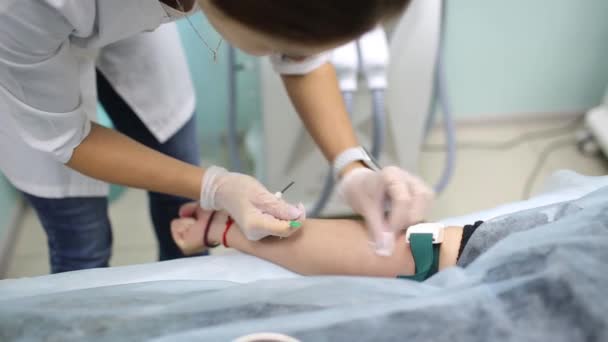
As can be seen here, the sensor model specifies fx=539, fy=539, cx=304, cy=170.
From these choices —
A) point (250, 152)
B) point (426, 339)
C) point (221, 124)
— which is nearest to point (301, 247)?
point (426, 339)

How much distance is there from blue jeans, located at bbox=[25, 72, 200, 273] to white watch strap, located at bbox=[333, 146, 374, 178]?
0.37 metres

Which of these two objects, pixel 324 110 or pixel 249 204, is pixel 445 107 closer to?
pixel 324 110

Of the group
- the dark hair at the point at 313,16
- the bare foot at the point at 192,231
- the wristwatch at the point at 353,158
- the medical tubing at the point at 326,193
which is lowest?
the medical tubing at the point at 326,193

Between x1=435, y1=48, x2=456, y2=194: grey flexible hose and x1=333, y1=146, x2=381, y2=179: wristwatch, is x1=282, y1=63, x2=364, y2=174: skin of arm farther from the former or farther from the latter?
x1=435, y1=48, x2=456, y2=194: grey flexible hose

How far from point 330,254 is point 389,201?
130 mm

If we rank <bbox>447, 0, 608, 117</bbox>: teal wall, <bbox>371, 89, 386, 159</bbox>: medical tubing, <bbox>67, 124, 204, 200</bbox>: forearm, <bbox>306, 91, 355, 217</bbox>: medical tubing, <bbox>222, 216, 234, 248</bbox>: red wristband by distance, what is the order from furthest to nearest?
1. <bbox>447, 0, 608, 117</bbox>: teal wall
2. <bbox>306, 91, 355, 217</bbox>: medical tubing
3. <bbox>371, 89, 386, 159</bbox>: medical tubing
4. <bbox>222, 216, 234, 248</bbox>: red wristband
5. <bbox>67, 124, 204, 200</bbox>: forearm

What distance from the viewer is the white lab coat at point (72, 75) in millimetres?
678

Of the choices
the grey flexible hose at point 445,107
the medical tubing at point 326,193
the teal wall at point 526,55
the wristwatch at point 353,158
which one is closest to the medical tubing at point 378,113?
the medical tubing at point 326,193

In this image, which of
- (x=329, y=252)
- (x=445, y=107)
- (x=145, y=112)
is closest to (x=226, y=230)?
(x=329, y=252)

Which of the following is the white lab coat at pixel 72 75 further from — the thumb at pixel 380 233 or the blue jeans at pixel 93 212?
the thumb at pixel 380 233

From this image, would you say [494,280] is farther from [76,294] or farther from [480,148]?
[480,148]

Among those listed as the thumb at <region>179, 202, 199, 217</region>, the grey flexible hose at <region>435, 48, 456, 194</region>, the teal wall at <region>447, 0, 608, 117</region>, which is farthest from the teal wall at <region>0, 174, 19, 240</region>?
the teal wall at <region>447, 0, 608, 117</region>

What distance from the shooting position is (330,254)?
2.87 ft

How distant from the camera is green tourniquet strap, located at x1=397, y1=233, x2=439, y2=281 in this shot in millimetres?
825
